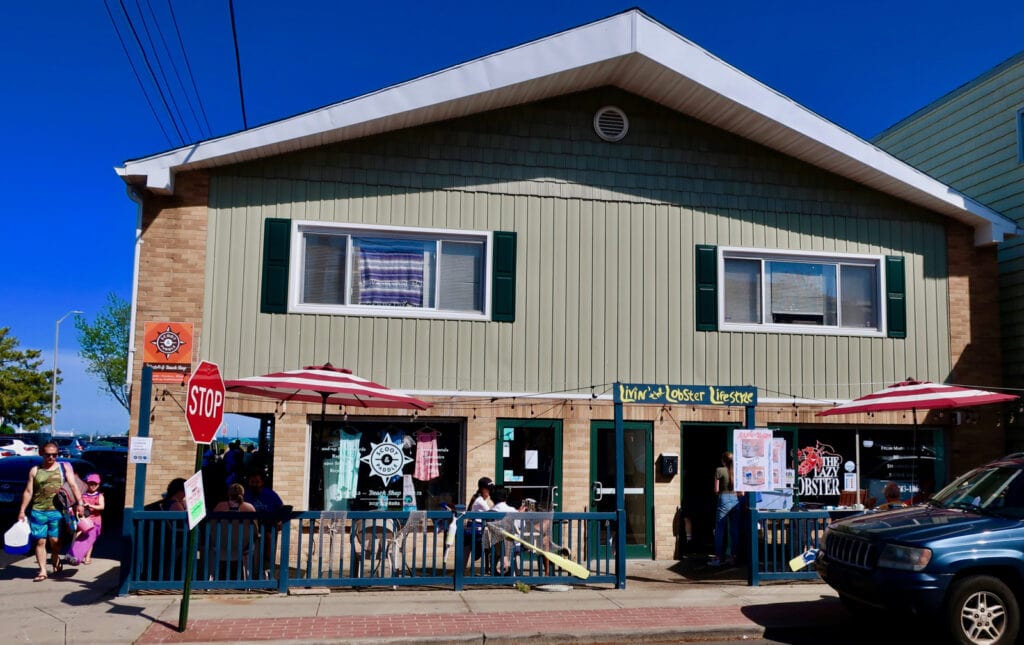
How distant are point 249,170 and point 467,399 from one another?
14.5 feet

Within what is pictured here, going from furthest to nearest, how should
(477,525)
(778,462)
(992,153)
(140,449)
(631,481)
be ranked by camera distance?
1. (992,153)
2. (631,481)
3. (778,462)
4. (477,525)
5. (140,449)

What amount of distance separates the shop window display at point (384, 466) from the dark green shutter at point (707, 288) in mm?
3997

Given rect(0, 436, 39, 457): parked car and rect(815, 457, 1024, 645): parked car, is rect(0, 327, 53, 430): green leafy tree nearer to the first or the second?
rect(0, 436, 39, 457): parked car

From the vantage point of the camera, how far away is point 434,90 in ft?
40.4

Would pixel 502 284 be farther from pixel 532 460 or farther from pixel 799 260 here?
pixel 799 260

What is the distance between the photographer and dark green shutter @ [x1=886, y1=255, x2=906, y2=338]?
1410 cm

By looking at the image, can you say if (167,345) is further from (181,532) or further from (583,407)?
(583,407)

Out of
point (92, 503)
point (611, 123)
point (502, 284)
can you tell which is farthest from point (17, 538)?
point (611, 123)

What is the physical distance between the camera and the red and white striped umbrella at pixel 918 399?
1145 cm

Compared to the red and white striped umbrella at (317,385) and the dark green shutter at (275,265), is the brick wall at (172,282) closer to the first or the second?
the dark green shutter at (275,265)

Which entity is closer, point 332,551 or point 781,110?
point 332,551

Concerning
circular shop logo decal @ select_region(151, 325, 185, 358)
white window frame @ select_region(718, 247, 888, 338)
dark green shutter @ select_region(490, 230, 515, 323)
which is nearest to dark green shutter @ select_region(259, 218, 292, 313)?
circular shop logo decal @ select_region(151, 325, 185, 358)

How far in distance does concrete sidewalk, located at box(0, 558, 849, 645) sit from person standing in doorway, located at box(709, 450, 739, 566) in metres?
1.20

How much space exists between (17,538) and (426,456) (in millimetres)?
5114
